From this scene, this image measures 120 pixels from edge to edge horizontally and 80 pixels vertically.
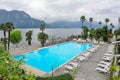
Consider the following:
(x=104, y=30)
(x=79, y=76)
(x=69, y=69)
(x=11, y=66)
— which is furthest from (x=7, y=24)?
(x=11, y=66)

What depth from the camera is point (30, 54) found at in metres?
27.0

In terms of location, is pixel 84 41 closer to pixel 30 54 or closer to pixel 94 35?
pixel 94 35

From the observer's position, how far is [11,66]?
2334 mm

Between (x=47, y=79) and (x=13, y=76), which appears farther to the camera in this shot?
(x=47, y=79)

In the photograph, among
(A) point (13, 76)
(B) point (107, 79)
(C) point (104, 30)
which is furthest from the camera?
(C) point (104, 30)

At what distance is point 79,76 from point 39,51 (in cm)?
1622

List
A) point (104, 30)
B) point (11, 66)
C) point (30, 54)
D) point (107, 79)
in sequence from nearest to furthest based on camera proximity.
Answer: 1. point (11, 66)
2. point (107, 79)
3. point (30, 54)
4. point (104, 30)

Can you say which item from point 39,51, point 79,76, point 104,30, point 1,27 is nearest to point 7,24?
point 1,27

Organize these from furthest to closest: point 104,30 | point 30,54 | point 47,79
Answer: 1. point 104,30
2. point 30,54
3. point 47,79

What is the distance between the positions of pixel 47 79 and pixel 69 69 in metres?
5.37

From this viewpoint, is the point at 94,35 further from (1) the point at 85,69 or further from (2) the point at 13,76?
(2) the point at 13,76

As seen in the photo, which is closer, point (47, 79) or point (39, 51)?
point (47, 79)

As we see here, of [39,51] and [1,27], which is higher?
[1,27]

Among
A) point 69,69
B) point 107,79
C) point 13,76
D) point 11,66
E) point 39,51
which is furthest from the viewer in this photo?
point 39,51
